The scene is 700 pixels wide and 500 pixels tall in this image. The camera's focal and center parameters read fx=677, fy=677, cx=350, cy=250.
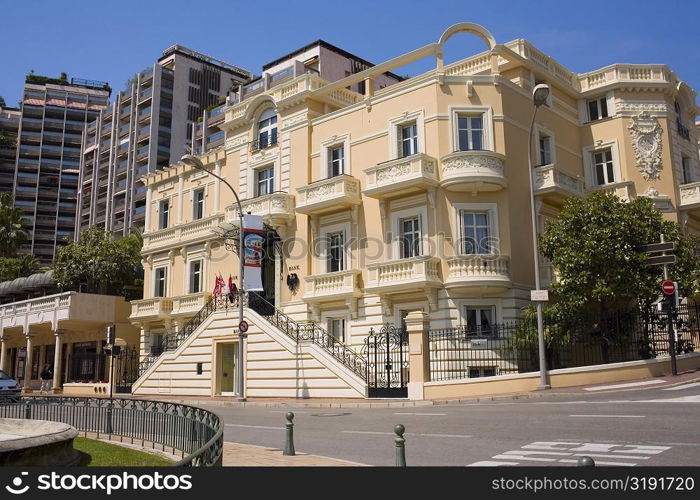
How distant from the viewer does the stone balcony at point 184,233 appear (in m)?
35.5

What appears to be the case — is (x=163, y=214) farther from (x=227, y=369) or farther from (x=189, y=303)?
(x=227, y=369)

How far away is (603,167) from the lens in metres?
31.2

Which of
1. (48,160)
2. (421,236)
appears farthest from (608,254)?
(48,160)

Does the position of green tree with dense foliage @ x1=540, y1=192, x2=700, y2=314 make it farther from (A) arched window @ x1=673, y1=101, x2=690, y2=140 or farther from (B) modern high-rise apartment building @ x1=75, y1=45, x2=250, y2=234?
(B) modern high-rise apartment building @ x1=75, y1=45, x2=250, y2=234

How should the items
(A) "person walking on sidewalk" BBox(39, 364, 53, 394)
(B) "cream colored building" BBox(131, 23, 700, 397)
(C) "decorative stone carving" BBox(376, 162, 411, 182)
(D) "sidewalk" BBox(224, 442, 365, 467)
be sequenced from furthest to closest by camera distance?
(A) "person walking on sidewalk" BBox(39, 364, 53, 394), (C) "decorative stone carving" BBox(376, 162, 411, 182), (B) "cream colored building" BBox(131, 23, 700, 397), (D) "sidewalk" BBox(224, 442, 365, 467)

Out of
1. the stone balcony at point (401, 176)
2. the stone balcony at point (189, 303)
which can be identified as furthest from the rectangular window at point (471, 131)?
the stone balcony at point (189, 303)

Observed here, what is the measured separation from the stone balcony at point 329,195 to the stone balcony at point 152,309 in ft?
36.8

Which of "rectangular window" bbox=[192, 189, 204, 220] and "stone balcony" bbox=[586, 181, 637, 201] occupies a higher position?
"rectangular window" bbox=[192, 189, 204, 220]

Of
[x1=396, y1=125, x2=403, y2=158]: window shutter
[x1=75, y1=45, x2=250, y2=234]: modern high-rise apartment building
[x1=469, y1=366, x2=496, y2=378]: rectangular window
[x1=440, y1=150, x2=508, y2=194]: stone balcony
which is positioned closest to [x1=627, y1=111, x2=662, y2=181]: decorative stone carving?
[x1=440, y1=150, x2=508, y2=194]: stone balcony

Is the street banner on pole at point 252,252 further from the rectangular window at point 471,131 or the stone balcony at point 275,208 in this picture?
the rectangular window at point 471,131

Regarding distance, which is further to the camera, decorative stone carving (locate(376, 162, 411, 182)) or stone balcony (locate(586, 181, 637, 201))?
stone balcony (locate(586, 181, 637, 201))

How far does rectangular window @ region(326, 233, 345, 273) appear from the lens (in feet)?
97.9

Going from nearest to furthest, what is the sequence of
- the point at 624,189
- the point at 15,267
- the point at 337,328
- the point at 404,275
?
the point at 404,275
the point at 337,328
the point at 624,189
the point at 15,267

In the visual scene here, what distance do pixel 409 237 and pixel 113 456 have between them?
57.4ft
